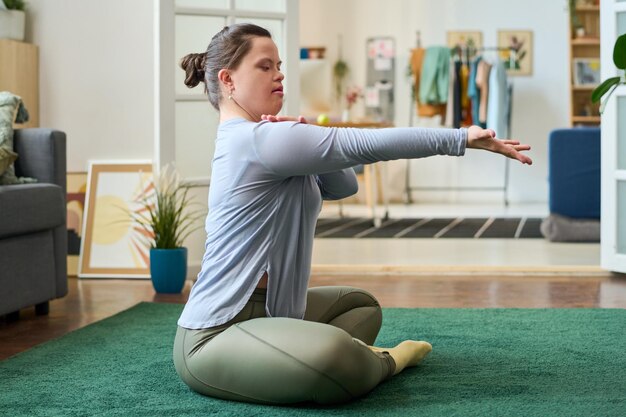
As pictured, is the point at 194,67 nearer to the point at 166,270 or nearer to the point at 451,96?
the point at 166,270

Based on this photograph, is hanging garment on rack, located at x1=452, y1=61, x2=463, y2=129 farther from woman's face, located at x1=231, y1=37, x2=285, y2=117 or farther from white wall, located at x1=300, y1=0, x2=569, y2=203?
woman's face, located at x1=231, y1=37, x2=285, y2=117

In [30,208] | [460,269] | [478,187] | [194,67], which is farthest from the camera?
[478,187]

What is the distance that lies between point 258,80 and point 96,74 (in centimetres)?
295

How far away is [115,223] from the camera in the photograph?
4930mm

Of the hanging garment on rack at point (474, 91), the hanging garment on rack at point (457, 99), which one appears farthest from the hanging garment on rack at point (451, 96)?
the hanging garment on rack at point (474, 91)

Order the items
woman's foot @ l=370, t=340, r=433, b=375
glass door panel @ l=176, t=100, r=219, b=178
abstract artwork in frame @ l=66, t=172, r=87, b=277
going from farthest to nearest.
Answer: abstract artwork in frame @ l=66, t=172, r=87, b=277 → glass door panel @ l=176, t=100, r=219, b=178 → woman's foot @ l=370, t=340, r=433, b=375

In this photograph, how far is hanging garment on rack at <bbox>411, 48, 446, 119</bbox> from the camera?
30.2ft

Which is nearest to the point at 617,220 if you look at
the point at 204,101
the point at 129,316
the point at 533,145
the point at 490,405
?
the point at 204,101

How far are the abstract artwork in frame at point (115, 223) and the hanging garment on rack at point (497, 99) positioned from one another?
15.9 ft

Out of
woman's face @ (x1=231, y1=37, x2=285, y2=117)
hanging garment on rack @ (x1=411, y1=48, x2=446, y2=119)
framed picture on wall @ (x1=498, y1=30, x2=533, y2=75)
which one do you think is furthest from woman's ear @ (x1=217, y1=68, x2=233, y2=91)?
framed picture on wall @ (x1=498, y1=30, x2=533, y2=75)

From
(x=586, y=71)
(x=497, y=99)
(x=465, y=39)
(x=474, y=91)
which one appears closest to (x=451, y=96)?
(x=474, y=91)

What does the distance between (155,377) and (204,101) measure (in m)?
2.35

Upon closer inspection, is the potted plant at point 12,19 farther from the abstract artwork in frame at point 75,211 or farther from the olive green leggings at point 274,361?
the olive green leggings at point 274,361

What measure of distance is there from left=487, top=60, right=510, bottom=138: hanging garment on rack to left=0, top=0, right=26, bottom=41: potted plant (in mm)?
5096
